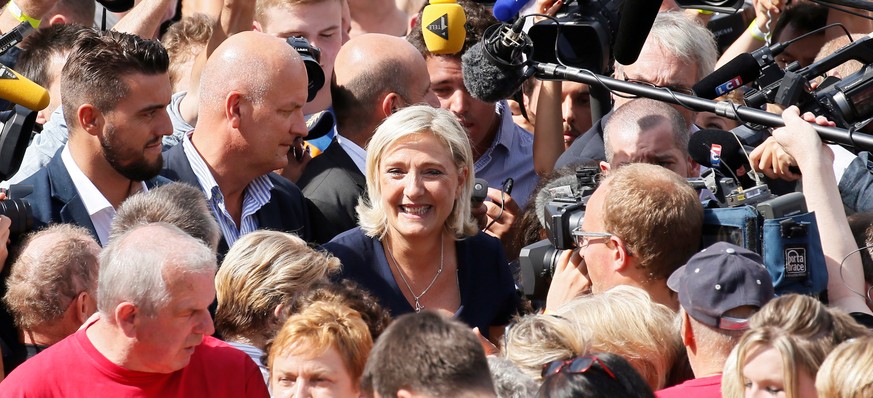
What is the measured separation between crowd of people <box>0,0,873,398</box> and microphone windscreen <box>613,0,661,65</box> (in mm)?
423

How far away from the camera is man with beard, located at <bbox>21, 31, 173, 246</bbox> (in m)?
4.64

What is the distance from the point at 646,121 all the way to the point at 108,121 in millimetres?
2227

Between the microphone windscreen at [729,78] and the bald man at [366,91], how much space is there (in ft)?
5.11

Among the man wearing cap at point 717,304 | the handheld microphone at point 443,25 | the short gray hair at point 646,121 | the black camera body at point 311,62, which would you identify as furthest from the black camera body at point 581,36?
the man wearing cap at point 717,304

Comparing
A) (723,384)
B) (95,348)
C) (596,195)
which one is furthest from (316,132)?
(723,384)

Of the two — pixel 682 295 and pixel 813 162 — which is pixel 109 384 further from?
pixel 813 162

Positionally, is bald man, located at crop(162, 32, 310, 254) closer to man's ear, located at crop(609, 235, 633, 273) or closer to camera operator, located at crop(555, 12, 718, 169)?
camera operator, located at crop(555, 12, 718, 169)

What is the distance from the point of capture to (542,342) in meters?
3.37

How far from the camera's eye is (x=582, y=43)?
473 centimetres

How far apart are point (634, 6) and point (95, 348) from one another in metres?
2.07

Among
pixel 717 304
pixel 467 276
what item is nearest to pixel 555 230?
pixel 467 276

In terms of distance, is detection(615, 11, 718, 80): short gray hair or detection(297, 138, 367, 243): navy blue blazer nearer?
detection(297, 138, 367, 243): navy blue blazer

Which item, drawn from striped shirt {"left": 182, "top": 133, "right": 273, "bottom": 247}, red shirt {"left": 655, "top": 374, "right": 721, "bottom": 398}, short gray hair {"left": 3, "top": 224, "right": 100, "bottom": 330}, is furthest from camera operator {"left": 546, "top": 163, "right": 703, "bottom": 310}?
short gray hair {"left": 3, "top": 224, "right": 100, "bottom": 330}

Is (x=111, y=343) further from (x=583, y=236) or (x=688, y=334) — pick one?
(x=688, y=334)
